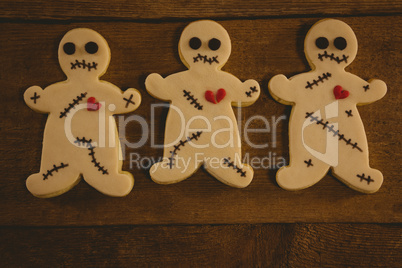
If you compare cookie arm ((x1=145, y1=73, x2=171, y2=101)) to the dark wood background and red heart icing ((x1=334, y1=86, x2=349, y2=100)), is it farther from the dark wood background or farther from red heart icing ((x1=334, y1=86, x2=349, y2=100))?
red heart icing ((x1=334, y1=86, x2=349, y2=100))

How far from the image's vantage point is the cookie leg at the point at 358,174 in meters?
0.72

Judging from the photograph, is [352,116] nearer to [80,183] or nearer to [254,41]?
[254,41]

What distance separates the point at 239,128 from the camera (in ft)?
2.53

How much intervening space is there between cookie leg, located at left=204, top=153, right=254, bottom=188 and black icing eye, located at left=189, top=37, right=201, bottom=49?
0.30 meters

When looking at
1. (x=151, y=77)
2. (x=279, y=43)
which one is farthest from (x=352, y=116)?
(x=151, y=77)

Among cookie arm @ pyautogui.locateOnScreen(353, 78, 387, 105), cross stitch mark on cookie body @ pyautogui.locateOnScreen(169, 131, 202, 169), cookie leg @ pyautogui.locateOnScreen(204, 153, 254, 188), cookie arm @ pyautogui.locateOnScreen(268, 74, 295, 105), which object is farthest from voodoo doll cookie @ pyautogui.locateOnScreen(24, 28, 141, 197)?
cookie arm @ pyautogui.locateOnScreen(353, 78, 387, 105)

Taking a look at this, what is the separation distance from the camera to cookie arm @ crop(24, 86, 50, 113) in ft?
2.47

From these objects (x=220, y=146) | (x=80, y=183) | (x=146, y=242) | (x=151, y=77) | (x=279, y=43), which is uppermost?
(x=279, y=43)

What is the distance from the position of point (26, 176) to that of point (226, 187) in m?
0.54

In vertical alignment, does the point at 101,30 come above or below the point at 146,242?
above

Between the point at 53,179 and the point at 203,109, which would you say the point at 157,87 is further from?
the point at 53,179

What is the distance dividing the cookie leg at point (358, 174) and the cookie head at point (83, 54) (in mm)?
680

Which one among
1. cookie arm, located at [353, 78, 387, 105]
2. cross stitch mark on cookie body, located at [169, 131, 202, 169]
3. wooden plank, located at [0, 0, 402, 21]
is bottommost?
cross stitch mark on cookie body, located at [169, 131, 202, 169]

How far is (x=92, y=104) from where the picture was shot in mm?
746
